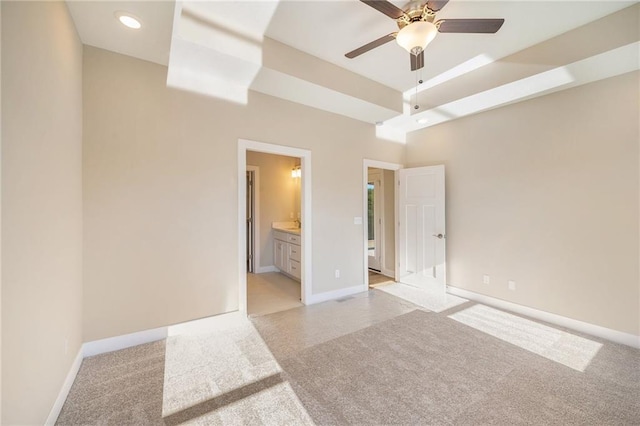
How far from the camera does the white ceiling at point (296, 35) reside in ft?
7.16

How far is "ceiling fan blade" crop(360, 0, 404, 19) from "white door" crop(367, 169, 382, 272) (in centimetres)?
357

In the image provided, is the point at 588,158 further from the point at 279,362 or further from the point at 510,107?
the point at 279,362

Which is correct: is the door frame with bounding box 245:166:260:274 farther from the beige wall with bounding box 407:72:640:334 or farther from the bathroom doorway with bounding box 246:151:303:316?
the beige wall with bounding box 407:72:640:334

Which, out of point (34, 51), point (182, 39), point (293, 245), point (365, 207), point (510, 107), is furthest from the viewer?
point (293, 245)

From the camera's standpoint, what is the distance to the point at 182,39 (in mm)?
2266

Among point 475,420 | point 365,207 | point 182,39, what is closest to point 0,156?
point 182,39

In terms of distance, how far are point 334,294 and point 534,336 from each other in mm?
2366

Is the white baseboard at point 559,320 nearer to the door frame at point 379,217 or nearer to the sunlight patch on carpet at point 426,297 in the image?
the sunlight patch on carpet at point 426,297

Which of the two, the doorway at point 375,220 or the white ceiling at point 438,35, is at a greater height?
the white ceiling at point 438,35

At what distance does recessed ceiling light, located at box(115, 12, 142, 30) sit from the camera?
1.98 m

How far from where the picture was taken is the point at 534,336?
9.11ft

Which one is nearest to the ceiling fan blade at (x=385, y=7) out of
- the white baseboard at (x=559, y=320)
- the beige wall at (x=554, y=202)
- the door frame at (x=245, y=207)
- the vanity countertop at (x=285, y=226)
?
the door frame at (x=245, y=207)

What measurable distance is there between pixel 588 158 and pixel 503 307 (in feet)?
6.68

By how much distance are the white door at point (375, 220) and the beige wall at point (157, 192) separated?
8.50 ft
